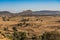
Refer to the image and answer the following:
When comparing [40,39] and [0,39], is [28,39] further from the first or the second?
[0,39]

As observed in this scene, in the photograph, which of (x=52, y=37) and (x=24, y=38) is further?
(x=24, y=38)

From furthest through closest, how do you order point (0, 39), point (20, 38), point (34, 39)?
point (34, 39) < point (20, 38) < point (0, 39)

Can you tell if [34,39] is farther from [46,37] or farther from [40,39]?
[46,37]

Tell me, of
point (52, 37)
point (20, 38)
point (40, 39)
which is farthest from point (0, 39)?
point (40, 39)

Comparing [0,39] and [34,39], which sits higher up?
[0,39]

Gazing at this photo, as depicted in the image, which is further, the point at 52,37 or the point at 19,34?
the point at 19,34

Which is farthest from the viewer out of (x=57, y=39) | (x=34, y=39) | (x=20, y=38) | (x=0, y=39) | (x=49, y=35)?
(x=34, y=39)

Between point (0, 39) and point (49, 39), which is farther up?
point (0, 39)

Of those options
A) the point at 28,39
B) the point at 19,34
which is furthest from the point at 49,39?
the point at 19,34

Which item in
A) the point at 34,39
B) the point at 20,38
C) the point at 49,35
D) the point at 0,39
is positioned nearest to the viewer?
the point at 0,39
